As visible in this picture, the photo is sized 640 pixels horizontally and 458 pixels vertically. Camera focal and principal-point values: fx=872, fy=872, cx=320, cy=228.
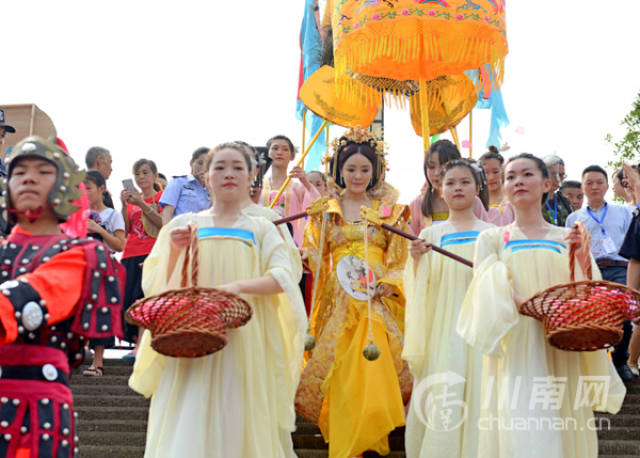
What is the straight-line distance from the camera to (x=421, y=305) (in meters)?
5.56

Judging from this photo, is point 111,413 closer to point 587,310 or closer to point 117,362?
point 117,362

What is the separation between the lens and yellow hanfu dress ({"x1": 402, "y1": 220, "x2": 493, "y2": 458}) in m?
5.20

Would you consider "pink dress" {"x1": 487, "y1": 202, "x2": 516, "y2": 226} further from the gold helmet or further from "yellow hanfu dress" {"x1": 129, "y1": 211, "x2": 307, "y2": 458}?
the gold helmet

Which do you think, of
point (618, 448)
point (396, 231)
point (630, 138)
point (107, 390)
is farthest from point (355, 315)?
point (630, 138)

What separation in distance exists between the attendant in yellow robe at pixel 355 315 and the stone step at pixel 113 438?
111 centimetres

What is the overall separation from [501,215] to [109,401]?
324 centimetres

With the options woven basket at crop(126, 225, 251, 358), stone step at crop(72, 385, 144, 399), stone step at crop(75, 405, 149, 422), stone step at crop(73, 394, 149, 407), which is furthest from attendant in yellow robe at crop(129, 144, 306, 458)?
stone step at crop(72, 385, 144, 399)

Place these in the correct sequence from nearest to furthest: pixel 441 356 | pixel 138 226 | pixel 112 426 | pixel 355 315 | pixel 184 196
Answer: pixel 441 356
pixel 355 315
pixel 112 426
pixel 184 196
pixel 138 226

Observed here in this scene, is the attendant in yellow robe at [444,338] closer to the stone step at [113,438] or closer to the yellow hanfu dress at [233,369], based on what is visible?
the yellow hanfu dress at [233,369]

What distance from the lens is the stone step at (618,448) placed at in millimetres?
Answer: 5836

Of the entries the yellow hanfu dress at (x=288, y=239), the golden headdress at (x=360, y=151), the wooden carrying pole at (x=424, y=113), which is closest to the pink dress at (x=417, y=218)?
the golden headdress at (x=360, y=151)

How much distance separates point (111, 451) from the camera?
5.69 m

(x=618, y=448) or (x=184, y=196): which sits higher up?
(x=184, y=196)

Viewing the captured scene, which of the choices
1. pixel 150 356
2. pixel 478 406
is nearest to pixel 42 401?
pixel 150 356
